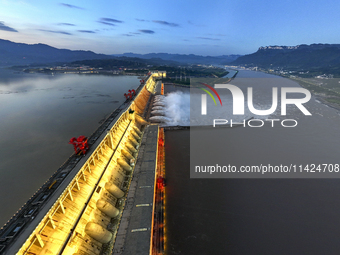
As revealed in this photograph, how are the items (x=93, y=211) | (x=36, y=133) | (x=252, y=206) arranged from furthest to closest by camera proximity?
1. (x=36, y=133)
2. (x=252, y=206)
3. (x=93, y=211)

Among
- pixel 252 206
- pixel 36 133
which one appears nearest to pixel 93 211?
pixel 252 206

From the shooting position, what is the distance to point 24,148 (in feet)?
126

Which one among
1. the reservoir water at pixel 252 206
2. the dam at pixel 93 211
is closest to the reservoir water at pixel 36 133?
the dam at pixel 93 211

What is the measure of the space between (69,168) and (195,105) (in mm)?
58141

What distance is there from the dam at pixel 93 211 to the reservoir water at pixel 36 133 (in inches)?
363

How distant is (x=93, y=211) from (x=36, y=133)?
3648 centimetres

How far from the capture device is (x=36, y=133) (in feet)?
150

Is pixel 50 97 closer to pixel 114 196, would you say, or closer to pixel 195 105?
pixel 195 105

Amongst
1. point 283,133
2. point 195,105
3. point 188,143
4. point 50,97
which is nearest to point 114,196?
point 188,143

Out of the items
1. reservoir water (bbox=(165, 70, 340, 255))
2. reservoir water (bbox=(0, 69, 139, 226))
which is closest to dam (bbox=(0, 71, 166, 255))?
reservoir water (bbox=(165, 70, 340, 255))

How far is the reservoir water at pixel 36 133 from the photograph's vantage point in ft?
92.5

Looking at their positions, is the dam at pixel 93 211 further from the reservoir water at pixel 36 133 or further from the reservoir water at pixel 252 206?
the reservoir water at pixel 36 133

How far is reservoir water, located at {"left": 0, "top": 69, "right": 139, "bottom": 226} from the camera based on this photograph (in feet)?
92.5

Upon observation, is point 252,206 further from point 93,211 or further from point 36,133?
point 36,133
